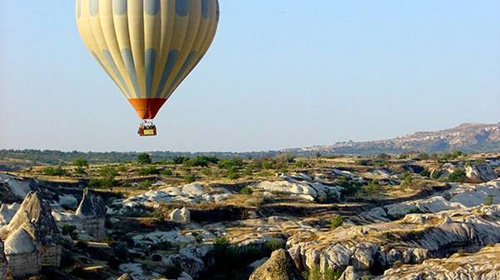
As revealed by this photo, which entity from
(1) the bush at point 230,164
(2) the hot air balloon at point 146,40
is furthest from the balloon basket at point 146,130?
(1) the bush at point 230,164

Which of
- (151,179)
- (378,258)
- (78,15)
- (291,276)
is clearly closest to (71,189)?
(151,179)

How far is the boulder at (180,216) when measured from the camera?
2511 inches

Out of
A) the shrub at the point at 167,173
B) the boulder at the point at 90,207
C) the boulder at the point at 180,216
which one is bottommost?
the boulder at the point at 180,216

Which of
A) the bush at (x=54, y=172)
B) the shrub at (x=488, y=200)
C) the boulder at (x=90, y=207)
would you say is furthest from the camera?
the bush at (x=54, y=172)

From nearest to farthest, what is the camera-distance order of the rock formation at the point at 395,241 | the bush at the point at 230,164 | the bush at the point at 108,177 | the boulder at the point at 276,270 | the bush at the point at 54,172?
the boulder at the point at 276,270
the rock formation at the point at 395,241
the bush at the point at 108,177
the bush at the point at 54,172
the bush at the point at 230,164

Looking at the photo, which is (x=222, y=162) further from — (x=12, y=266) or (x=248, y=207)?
(x=12, y=266)

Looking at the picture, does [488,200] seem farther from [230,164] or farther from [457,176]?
[230,164]

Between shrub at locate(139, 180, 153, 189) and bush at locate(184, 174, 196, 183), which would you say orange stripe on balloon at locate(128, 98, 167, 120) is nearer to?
shrub at locate(139, 180, 153, 189)

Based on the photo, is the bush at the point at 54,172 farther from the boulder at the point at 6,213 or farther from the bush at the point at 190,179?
the boulder at the point at 6,213

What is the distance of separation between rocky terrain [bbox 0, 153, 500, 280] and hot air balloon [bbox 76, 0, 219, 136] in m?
7.23

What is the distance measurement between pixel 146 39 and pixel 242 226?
797 inches

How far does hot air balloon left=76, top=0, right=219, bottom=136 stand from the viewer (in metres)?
48.5

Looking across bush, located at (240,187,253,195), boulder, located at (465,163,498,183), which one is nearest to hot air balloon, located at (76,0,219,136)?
bush, located at (240,187,253,195)

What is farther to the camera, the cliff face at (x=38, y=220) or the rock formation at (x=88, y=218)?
the rock formation at (x=88, y=218)
